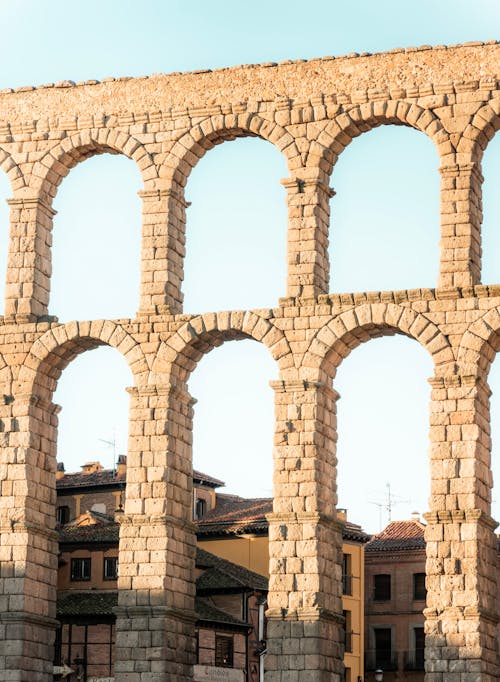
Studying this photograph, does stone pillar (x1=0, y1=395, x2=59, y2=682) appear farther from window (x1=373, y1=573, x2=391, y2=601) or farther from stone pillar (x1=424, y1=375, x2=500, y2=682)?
window (x1=373, y1=573, x2=391, y2=601)

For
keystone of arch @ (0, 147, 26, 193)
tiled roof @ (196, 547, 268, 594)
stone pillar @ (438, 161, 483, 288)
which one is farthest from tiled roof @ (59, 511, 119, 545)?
stone pillar @ (438, 161, 483, 288)

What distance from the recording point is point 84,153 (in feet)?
130

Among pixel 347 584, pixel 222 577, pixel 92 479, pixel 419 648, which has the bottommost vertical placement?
pixel 419 648

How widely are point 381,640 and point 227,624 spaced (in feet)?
52.6

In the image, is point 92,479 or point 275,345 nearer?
point 275,345

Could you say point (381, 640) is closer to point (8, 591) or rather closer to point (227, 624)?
point (227, 624)

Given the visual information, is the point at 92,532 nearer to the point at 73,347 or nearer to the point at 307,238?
the point at 73,347

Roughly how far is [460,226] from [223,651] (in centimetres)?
2294

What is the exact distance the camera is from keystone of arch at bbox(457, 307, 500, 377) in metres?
35.3

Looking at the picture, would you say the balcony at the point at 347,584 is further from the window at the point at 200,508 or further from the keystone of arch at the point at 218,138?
the keystone of arch at the point at 218,138

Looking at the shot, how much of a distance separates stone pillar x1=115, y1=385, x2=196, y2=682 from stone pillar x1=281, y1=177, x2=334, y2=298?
139 inches

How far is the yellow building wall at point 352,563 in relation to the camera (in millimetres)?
61031

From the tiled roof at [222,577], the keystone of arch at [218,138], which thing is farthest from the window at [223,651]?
the keystone of arch at [218,138]

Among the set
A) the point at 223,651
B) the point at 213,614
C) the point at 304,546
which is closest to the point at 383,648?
the point at 223,651
